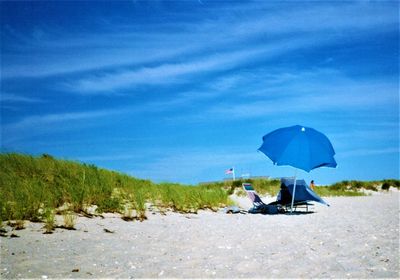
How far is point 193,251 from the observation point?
16.8 ft

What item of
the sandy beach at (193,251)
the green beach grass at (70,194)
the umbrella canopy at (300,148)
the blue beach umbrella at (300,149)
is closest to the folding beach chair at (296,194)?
the blue beach umbrella at (300,149)

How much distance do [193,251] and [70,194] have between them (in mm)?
3487

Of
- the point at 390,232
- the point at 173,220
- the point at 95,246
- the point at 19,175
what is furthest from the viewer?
the point at 19,175

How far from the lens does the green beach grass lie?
20.8 ft

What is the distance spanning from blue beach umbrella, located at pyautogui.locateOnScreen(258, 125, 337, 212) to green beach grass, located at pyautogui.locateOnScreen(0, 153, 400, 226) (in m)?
2.16

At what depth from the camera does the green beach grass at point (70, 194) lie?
20.8 ft

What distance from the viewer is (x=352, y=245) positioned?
582 cm

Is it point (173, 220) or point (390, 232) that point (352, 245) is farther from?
point (173, 220)

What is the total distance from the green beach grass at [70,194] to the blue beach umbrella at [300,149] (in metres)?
2.16

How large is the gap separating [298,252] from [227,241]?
1.08 metres

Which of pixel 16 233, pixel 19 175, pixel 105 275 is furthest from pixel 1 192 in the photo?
pixel 105 275

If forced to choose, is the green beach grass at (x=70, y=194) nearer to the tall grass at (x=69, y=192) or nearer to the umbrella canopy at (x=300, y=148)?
the tall grass at (x=69, y=192)

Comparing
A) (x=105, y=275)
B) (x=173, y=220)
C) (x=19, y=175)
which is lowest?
(x=105, y=275)

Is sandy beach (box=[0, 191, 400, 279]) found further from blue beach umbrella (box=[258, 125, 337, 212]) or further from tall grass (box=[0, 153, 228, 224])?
blue beach umbrella (box=[258, 125, 337, 212])
